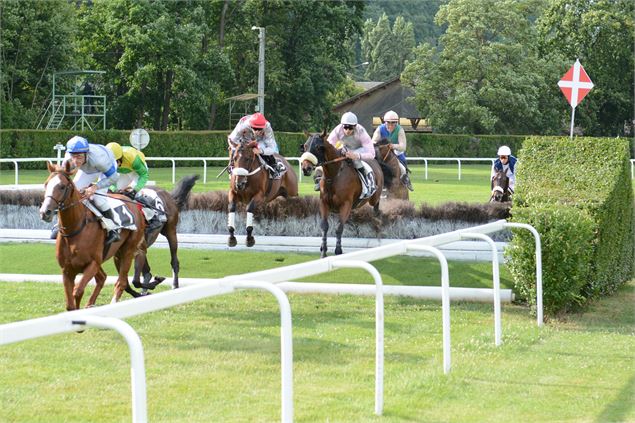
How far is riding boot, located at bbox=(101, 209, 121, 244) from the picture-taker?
344 inches

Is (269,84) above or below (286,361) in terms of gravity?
above

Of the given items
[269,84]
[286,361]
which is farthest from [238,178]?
[269,84]

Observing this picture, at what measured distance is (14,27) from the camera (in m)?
37.3

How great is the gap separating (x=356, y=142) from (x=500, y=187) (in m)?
2.60

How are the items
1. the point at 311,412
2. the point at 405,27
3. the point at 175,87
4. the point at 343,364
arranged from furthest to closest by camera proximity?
1. the point at 405,27
2. the point at 175,87
3. the point at 343,364
4. the point at 311,412

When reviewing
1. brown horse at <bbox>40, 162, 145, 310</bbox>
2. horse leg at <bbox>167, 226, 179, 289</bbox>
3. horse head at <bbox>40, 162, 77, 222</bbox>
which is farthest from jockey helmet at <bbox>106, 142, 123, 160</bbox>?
horse head at <bbox>40, 162, 77, 222</bbox>

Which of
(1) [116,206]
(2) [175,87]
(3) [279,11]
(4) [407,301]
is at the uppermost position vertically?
(3) [279,11]

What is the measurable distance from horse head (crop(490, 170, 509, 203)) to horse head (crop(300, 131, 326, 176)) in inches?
123

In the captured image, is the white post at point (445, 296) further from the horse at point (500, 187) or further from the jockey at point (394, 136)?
the horse at point (500, 187)

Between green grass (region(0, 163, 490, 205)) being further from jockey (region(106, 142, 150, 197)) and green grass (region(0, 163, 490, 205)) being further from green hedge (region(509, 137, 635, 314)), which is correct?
jockey (region(106, 142, 150, 197))

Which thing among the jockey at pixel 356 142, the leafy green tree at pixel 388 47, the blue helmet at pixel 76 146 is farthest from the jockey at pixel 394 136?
the leafy green tree at pixel 388 47

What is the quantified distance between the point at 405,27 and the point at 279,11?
55251mm

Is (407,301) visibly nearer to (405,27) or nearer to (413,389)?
(413,389)

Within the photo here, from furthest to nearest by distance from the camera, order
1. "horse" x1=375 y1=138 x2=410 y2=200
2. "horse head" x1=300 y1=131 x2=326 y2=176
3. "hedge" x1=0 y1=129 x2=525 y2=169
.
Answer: "hedge" x1=0 y1=129 x2=525 y2=169 < "horse" x1=375 y1=138 x2=410 y2=200 < "horse head" x1=300 y1=131 x2=326 y2=176
